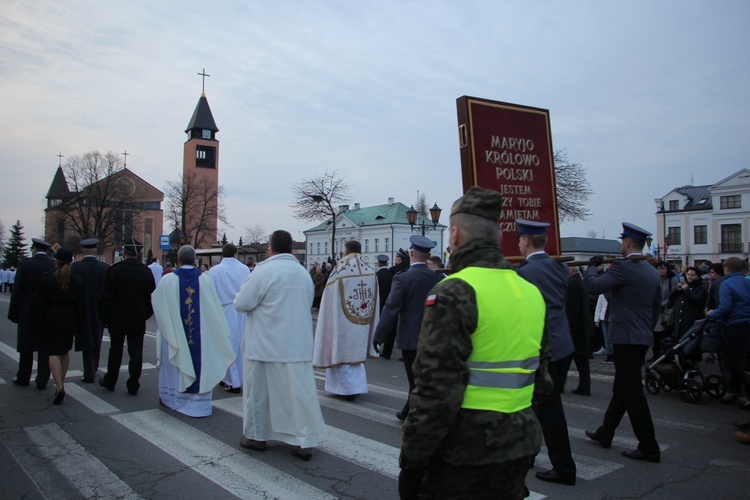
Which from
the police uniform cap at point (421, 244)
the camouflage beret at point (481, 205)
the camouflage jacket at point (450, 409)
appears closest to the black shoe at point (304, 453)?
the police uniform cap at point (421, 244)

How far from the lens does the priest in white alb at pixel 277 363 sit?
207 inches

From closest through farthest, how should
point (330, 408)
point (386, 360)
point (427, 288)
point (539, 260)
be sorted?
point (539, 260), point (427, 288), point (330, 408), point (386, 360)

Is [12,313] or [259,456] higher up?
[12,313]

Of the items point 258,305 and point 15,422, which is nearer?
point 258,305

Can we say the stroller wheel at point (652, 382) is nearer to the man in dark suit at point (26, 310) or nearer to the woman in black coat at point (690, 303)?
the woman in black coat at point (690, 303)

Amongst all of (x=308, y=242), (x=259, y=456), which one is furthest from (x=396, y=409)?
(x=308, y=242)

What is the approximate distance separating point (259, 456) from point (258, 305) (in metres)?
1.39

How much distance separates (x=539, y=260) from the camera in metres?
4.59

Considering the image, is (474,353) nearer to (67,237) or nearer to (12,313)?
(12,313)

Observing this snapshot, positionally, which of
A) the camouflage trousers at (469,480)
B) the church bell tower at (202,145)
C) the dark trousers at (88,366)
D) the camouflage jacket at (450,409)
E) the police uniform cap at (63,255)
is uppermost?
the church bell tower at (202,145)

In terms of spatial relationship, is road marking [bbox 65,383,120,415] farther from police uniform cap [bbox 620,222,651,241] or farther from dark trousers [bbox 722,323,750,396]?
dark trousers [bbox 722,323,750,396]

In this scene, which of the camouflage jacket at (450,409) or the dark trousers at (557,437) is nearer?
the camouflage jacket at (450,409)

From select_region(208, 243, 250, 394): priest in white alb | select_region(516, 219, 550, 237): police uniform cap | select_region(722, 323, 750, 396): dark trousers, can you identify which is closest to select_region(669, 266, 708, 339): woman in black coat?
select_region(722, 323, 750, 396): dark trousers

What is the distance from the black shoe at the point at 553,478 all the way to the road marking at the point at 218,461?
175 cm
